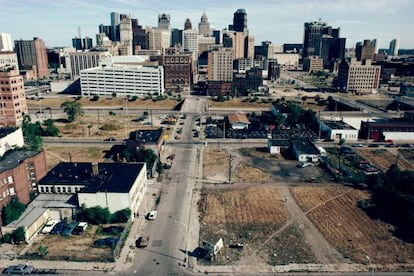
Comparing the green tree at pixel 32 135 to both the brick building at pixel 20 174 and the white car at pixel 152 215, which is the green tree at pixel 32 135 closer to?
the brick building at pixel 20 174

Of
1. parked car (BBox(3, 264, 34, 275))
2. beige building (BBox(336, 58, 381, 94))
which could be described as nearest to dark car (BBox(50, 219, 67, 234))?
parked car (BBox(3, 264, 34, 275))

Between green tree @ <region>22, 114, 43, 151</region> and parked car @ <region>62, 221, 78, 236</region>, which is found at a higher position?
green tree @ <region>22, 114, 43, 151</region>

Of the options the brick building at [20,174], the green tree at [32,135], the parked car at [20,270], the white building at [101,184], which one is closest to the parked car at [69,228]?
the white building at [101,184]

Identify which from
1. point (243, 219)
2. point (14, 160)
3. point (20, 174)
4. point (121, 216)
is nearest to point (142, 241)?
point (121, 216)

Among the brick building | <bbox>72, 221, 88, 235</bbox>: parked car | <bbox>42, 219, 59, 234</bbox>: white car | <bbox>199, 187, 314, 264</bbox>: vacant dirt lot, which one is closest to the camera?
<bbox>199, 187, 314, 264</bbox>: vacant dirt lot

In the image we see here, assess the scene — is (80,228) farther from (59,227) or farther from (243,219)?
(243,219)

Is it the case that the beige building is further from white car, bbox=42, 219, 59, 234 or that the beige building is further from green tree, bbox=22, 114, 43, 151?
white car, bbox=42, 219, 59, 234

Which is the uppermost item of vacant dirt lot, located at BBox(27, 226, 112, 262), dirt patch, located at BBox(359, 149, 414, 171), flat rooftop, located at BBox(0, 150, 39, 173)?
flat rooftop, located at BBox(0, 150, 39, 173)
